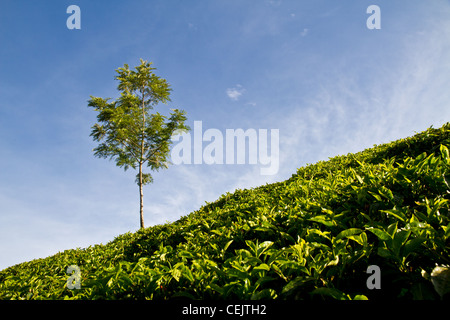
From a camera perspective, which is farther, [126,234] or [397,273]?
[126,234]

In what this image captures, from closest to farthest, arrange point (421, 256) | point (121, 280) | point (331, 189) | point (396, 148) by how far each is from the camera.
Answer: point (421, 256)
point (121, 280)
point (331, 189)
point (396, 148)

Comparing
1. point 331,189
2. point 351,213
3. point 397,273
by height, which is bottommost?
point 397,273

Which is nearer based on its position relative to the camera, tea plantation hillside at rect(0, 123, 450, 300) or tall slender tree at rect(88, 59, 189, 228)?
tea plantation hillside at rect(0, 123, 450, 300)

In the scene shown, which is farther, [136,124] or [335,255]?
[136,124]

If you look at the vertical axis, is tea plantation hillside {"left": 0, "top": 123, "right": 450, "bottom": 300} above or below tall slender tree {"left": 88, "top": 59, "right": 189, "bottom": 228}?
below

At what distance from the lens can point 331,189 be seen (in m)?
3.21

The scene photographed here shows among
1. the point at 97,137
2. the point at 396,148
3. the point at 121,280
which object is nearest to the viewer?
the point at 121,280

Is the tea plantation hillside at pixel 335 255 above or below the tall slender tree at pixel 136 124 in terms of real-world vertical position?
below

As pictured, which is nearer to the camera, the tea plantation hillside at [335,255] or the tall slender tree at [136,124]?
the tea plantation hillside at [335,255]

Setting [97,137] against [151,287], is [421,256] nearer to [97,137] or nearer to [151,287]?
[151,287]
